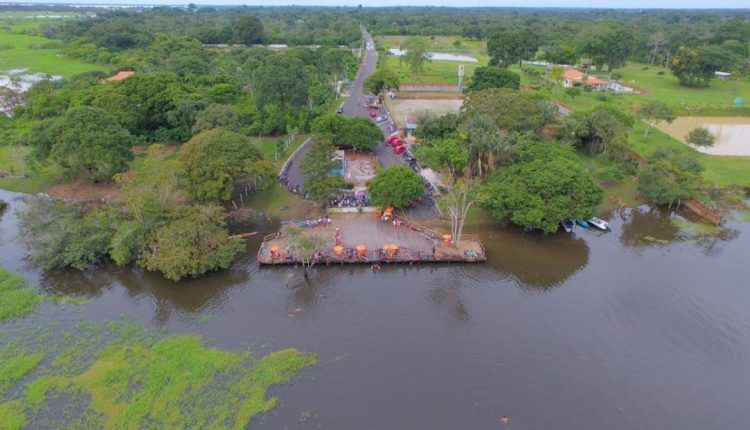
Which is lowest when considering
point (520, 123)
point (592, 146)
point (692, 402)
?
point (692, 402)

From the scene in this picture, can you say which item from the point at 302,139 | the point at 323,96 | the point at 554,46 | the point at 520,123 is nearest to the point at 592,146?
the point at 520,123

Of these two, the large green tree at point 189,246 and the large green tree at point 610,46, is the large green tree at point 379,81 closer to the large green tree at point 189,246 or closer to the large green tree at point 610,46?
the large green tree at point 610,46

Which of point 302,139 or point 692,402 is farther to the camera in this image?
point 302,139

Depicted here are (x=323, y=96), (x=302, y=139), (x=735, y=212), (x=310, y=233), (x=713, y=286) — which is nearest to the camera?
(x=713, y=286)

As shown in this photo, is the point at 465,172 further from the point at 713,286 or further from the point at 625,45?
the point at 625,45

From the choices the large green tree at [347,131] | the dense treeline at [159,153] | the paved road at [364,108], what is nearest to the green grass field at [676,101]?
the paved road at [364,108]

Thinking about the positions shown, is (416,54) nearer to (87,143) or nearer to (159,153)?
(159,153)

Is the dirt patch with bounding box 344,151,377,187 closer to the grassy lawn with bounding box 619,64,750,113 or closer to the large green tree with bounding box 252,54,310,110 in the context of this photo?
the large green tree with bounding box 252,54,310,110

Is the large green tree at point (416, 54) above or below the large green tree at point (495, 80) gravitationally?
above
